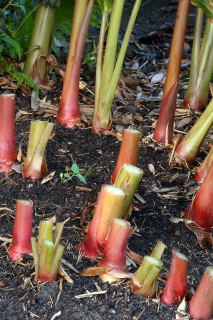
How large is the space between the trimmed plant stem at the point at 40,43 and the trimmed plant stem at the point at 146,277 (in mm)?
1501

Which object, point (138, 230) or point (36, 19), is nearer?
point (138, 230)

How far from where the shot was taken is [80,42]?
2.85 metres

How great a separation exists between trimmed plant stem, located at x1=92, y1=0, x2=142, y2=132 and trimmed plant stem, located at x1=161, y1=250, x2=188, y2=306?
3.53ft

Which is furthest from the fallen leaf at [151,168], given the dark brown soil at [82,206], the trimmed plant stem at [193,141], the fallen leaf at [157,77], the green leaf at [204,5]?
the fallen leaf at [157,77]

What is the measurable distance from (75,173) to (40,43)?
2.81 ft

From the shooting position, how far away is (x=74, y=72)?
2.87 m

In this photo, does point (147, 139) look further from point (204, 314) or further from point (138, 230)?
point (204, 314)

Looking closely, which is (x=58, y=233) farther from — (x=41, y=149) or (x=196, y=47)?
(x=196, y=47)

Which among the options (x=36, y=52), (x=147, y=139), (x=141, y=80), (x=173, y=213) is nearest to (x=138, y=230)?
(x=173, y=213)

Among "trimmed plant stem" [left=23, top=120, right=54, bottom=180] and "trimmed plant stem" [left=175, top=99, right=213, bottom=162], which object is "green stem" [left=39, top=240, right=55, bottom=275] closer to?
"trimmed plant stem" [left=23, top=120, right=54, bottom=180]

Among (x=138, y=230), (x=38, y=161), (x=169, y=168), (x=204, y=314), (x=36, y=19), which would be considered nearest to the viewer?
(x=204, y=314)

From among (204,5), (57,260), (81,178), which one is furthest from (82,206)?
(204,5)

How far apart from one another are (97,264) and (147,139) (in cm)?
92

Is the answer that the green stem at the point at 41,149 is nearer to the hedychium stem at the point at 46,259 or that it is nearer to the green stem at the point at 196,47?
the hedychium stem at the point at 46,259
